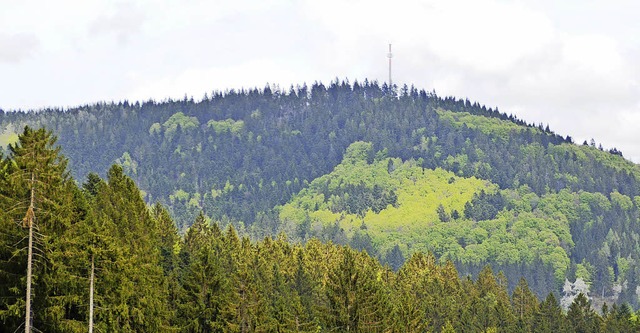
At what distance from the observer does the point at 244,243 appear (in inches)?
5719

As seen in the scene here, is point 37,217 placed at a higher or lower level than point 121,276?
higher

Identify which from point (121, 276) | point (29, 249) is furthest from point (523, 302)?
point (29, 249)

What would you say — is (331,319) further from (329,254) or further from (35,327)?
(329,254)

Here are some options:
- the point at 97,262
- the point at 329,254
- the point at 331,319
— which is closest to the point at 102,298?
the point at 97,262

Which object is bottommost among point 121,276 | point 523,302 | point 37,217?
point 523,302

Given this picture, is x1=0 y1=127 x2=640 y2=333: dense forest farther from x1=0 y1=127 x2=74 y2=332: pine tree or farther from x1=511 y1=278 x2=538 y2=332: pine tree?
x1=511 y1=278 x2=538 y2=332: pine tree

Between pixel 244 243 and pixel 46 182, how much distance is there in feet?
331

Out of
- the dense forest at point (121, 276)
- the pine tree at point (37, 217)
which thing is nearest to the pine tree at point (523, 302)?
the dense forest at point (121, 276)

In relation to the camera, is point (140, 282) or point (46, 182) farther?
point (140, 282)

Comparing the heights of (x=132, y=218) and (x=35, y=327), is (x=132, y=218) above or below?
above

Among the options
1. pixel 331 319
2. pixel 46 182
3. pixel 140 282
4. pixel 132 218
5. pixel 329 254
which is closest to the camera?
pixel 46 182

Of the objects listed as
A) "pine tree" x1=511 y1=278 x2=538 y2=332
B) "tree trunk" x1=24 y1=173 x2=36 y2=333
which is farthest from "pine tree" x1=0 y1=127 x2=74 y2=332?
"pine tree" x1=511 y1=278 x2=538 y2=332

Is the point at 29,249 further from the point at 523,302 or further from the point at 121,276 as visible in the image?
the point at 523,302

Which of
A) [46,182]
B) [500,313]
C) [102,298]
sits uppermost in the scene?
[46,182]
